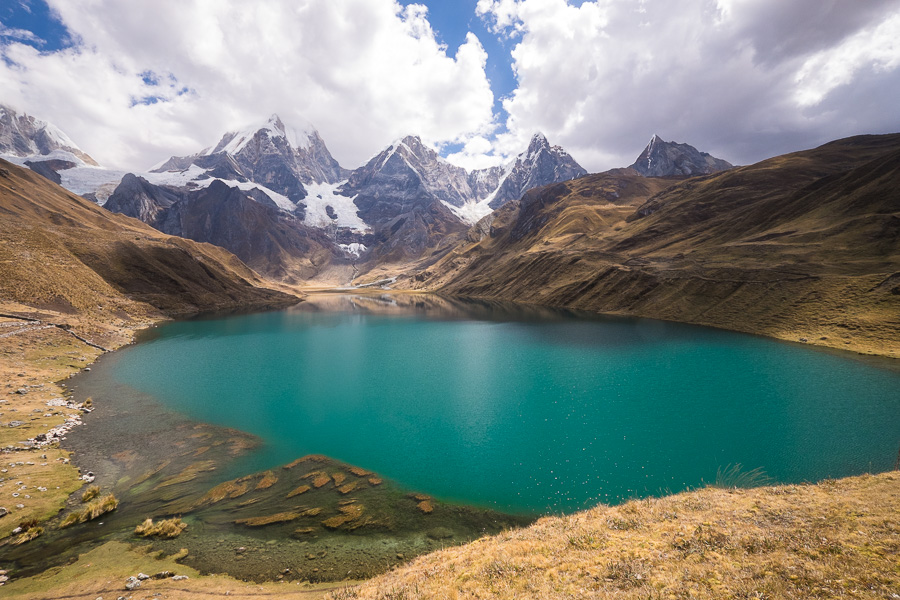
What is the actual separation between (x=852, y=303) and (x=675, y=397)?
150 ft

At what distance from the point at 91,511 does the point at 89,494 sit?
2.34 metres

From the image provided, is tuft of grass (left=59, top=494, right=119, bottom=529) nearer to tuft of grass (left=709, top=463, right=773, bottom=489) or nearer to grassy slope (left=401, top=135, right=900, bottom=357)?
tuft of grass (left=709, top=463, right=773, bottom=489)

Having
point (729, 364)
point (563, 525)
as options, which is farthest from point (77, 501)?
point (729, 364)

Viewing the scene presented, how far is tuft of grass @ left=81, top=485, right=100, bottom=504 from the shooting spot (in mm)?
20047

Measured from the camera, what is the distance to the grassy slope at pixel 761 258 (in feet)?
190

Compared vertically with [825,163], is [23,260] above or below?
below

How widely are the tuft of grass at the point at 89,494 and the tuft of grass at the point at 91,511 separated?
0.78 m

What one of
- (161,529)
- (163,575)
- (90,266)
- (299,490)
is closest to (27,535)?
(161,529)

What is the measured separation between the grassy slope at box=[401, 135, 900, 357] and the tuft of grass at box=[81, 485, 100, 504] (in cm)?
7790

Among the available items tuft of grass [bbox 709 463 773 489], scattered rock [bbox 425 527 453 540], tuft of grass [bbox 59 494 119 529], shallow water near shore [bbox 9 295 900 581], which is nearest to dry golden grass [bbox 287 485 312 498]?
shallow water near shore [bbox 9 295 900 581]

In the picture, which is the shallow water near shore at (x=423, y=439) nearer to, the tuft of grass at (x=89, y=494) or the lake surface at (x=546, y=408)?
the lake surface at (x=546, y=408)

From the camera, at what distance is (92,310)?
7275 cm

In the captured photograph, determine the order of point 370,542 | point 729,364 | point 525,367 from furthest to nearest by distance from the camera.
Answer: point 525,367
point 729,364
point 370,542

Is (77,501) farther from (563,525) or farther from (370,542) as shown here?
(563,525)
